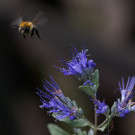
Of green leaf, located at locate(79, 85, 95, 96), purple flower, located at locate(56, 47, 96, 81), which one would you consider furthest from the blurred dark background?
green leaf, located at locate(79, 85, 95, 96)

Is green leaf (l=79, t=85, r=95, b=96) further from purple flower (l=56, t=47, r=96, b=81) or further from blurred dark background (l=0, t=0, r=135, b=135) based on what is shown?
blurred dark background (l=0, t=0, r=135, b=135)

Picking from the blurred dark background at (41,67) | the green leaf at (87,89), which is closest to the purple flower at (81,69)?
the green leaf at (87,89)

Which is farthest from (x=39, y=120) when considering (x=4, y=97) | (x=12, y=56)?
(x=12, y=56)

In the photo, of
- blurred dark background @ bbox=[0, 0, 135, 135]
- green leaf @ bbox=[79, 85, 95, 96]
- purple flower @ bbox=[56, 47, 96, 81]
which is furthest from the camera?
blurred dark background @ bbox=[0, 0, 135, 135]

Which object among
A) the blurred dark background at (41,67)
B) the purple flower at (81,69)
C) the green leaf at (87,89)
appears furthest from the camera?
the blurred dark background at (41,67)

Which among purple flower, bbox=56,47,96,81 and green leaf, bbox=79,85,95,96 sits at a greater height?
purple flower, bbox=56,47,96,81

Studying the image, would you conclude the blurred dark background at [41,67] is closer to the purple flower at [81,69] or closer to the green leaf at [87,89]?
the purple flower at [81,69]

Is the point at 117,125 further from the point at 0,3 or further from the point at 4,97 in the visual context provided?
the point at 0,3

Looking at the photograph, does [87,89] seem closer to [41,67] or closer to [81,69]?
[81,69]

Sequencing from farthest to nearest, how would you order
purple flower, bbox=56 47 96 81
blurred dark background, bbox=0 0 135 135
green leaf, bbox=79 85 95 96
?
1. blurred dark background, bbox=0 0 135 135
2. purple flower, bbox=56 47 96 81
3. green leaf, bbox=79 85 95 96

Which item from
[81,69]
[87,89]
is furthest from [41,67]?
[87,89]

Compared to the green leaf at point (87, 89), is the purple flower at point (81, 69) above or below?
above
